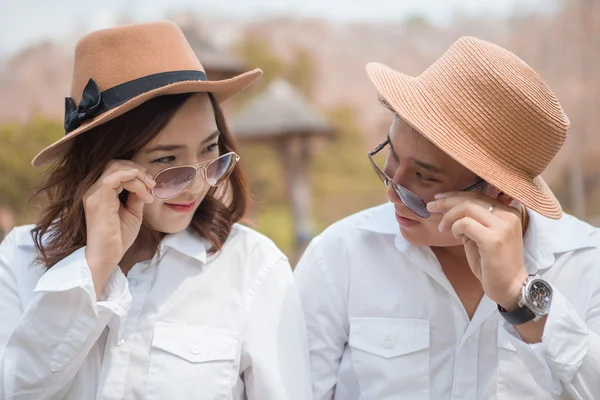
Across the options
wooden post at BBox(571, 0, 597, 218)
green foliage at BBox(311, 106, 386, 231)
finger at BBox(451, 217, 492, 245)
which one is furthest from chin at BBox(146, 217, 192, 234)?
green foliage at BBox(311, 106, 386, 231)

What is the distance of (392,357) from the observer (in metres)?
2.24

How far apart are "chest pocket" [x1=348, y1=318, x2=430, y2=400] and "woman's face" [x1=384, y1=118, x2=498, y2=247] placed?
35cm

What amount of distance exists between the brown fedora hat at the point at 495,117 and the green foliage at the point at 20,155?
12528mm

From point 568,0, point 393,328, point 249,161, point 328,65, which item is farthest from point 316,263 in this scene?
point 328,65

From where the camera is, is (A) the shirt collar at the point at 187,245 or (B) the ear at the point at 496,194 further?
(A) the shirt collar at the point at 187,245

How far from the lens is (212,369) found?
6.80 feet

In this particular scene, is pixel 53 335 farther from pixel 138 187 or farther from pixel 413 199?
pixel 413 199

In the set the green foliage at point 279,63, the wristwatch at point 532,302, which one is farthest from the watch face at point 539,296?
the green foliage at point 279,63

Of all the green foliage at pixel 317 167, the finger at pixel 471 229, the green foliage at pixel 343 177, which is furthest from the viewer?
the green foliage at pixel 343 177

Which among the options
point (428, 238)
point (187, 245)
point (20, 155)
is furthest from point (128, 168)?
point (20, 155)

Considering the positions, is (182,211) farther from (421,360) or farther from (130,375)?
(421,360)

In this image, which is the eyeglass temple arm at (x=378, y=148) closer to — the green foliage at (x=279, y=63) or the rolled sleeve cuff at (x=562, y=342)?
the rolled sleeve cuff at (x=562, y=342)

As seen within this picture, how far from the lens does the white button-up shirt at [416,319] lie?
213 cm

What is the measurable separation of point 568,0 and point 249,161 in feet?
45.5
